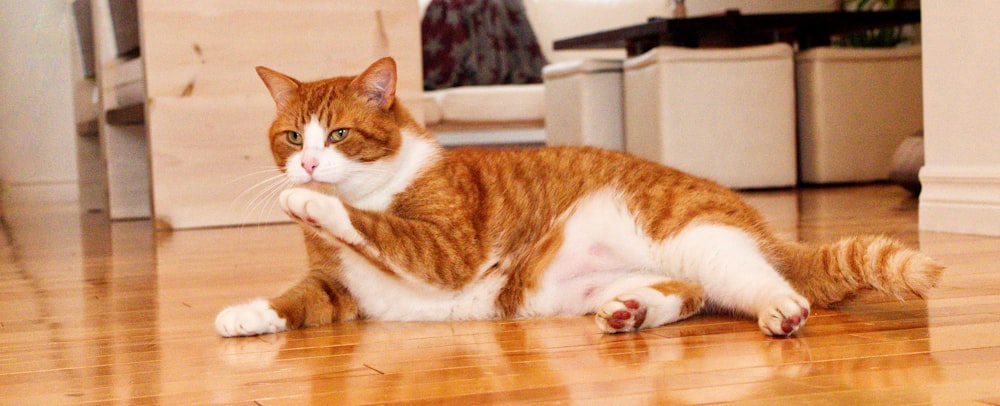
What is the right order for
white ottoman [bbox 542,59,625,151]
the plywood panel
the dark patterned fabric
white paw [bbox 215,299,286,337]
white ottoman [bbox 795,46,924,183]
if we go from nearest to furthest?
white paw [bbox 215,299,286,337], the plywood panel, white ottoman [bbox 795,46,924,183], white ottoman [bbox 542,59,625,151], the dark patterned fabric

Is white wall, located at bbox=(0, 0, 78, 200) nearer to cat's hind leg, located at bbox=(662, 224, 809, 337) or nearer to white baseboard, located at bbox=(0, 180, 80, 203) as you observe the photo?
white baseboard, located at bbox=(0, 180, 80, 203)

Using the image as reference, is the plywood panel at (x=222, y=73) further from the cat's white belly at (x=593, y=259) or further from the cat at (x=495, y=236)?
the cat's white belly at (x=593, y=259)

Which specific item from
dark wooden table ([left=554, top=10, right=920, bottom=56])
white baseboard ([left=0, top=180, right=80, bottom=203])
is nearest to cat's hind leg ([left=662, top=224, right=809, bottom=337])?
dark wooden table ([left=554, top=10, right=920, bottom=56])

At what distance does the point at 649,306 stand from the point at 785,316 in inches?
8.2

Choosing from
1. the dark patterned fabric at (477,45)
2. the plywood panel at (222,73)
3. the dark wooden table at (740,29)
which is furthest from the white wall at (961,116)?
the dark patterned fabric at (477,45)

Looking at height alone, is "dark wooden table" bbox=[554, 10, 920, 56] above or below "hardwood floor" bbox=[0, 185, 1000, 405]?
above

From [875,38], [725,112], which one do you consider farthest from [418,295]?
[875,38]

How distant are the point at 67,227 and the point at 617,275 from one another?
3.79 metres

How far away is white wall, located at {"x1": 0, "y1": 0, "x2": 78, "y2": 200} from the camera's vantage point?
7.57m

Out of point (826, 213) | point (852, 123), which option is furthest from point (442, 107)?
point (826, 213)

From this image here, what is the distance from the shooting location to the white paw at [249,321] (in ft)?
5.33

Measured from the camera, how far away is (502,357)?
1374 mm

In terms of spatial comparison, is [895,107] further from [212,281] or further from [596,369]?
[596,369]

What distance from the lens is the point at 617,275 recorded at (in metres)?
1.69
